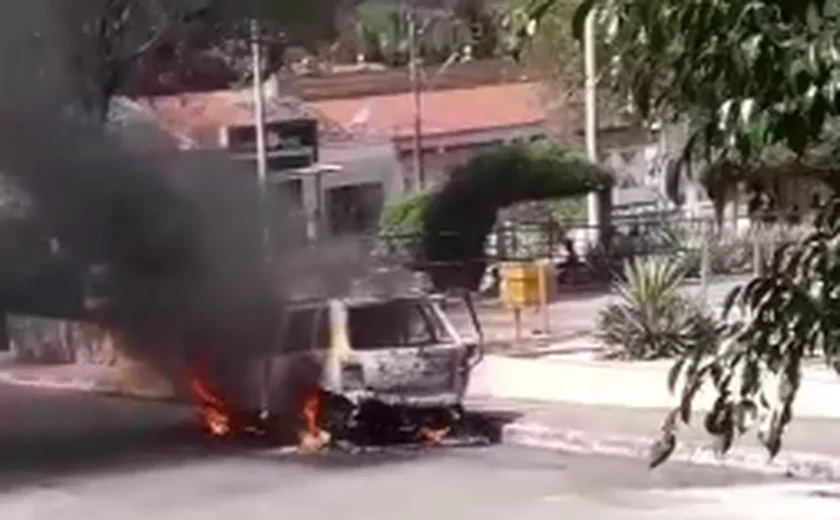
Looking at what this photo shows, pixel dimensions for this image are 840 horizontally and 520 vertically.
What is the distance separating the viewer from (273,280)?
17.5 metres

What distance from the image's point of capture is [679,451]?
513 inches

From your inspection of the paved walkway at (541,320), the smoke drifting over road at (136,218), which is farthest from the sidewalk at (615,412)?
the smoke drifting over road at (136,218)

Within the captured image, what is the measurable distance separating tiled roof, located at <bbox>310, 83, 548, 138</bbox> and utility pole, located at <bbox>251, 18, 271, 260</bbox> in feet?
24.8

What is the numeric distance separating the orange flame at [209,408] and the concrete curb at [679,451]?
247 cm

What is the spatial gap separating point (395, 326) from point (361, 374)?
25.5 inches

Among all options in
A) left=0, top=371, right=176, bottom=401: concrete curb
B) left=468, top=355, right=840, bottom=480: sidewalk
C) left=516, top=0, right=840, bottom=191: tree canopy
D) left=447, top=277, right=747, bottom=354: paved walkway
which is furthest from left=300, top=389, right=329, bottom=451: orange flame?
left=516, top=0, right=840, bottom=191: tree canopy

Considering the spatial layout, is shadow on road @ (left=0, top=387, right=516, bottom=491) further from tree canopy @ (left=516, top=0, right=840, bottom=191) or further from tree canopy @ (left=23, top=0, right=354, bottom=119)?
tree canopy @ (left=516, top=0, right=840, bottom=191)

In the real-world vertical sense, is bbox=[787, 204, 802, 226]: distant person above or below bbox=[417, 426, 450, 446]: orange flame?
above

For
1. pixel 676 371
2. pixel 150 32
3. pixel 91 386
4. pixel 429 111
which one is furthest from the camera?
pixel 429 111

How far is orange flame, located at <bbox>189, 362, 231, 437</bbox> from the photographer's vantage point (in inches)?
650

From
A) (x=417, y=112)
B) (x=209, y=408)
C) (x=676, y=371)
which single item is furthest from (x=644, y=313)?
(x=417, y=112)

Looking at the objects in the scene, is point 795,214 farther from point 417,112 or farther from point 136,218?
point 417,112

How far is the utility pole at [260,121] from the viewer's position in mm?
18500

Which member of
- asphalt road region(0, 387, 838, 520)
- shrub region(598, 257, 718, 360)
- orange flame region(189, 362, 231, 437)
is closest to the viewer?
asphalt road region(0, 387, 838, 520)
